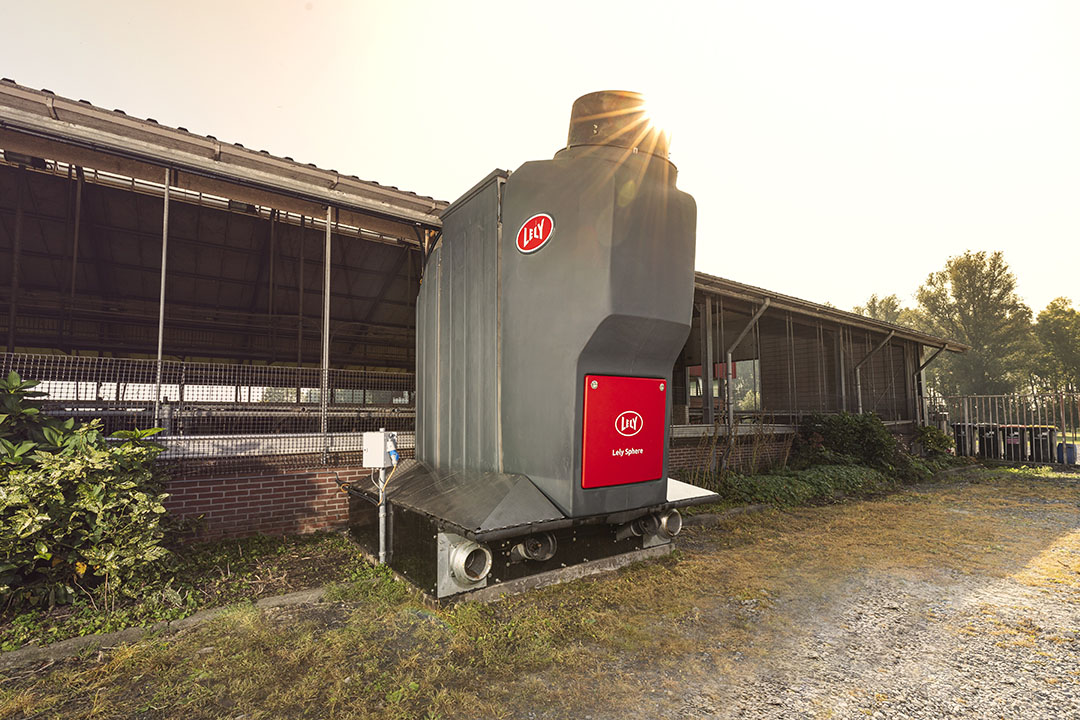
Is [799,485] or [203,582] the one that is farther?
[799,485]

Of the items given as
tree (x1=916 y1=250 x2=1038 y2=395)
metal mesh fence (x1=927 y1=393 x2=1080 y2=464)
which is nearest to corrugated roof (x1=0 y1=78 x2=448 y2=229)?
metal mesh fence (x1=927 y1=393 x2=1080 y2=464)

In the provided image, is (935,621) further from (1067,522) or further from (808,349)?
(808,349)

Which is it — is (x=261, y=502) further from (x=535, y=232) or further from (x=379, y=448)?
(x=535, y=232)

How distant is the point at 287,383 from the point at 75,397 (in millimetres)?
2155

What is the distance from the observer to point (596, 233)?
2.89m

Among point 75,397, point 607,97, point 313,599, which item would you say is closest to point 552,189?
point 607,97

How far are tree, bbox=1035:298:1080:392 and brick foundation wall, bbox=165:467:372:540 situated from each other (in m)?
47.7

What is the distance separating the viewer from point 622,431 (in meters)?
3.17

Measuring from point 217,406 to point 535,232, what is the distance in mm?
5802

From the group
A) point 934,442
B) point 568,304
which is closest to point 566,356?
point 568,304

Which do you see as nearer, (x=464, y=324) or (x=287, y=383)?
(x=464, y=324)

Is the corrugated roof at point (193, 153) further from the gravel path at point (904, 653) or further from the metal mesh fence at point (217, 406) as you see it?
the gravel path at point (904, 653)

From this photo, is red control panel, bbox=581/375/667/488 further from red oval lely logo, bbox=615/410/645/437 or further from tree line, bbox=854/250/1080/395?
tree line, bbox=854/250/1080/395

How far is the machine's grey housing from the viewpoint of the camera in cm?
291
